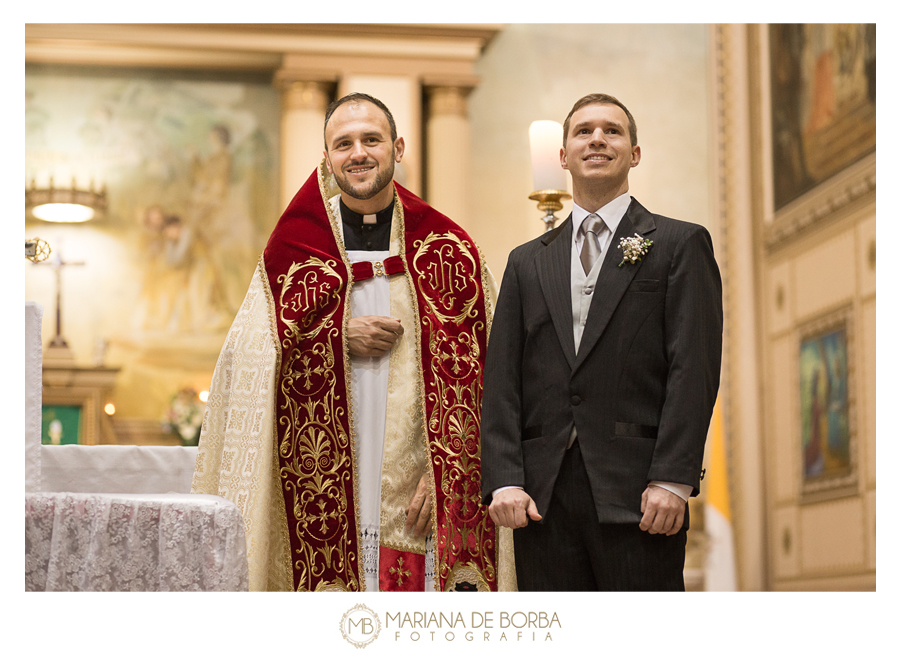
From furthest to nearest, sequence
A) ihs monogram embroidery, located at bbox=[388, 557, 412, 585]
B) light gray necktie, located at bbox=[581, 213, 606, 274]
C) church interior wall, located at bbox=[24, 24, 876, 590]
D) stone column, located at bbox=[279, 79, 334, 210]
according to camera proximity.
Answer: stone column, located at bbox=[279, 79, 334, 210]
church interior wall, located at bbox=[24, 24, 876, 590]
ihs monogram embroidery, located at bbox=[388, 557, 412, 585]
light gray necktie, located at bbox=[581, 213, 606, 274]

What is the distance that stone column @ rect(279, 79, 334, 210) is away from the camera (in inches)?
397

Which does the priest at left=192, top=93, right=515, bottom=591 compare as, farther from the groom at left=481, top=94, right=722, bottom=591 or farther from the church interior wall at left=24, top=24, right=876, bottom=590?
the church interior wall at left=24, top=24, right=876, bottom=590

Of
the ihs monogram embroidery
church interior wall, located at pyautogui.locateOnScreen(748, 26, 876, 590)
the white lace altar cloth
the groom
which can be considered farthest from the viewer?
church interior wall, located at pyautogui.locateOnScreen(748, 26, 876, 590)

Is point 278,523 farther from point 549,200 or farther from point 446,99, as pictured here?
point 446,99

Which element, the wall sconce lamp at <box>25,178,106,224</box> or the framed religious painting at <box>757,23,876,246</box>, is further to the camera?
the wall sconce lamp at <box>25,178,106,224</box>

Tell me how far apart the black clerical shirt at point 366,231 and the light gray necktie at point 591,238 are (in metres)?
0.79

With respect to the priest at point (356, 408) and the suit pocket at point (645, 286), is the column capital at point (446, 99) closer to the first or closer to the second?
the priest at point (356, 408)

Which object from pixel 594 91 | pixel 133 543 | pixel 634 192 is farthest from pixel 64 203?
pixel 133 543

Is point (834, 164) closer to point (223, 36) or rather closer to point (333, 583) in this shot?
point (223, 36)

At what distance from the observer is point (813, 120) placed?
32.0 feet

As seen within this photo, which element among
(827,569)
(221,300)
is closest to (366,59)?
(221,300)

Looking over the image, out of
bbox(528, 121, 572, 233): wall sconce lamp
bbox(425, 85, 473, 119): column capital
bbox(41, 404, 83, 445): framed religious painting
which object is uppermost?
bbox(425, 85, 473, 119): column capital
